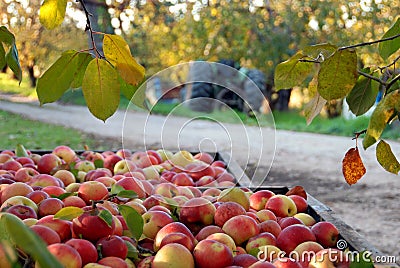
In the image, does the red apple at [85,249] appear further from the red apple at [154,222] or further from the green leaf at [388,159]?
the green leaf at [388,159]

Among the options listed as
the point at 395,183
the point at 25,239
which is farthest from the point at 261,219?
the point at 395,183

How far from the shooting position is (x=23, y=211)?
119 centimetres

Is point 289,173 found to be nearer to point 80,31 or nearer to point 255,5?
point 255,5

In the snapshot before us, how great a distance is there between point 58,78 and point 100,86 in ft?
0.21

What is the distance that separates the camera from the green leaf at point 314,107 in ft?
2.52

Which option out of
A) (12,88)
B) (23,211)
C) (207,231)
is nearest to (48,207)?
(23,211)

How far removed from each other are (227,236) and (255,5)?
7.65 meters

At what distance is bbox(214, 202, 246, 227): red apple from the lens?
4.15 ft

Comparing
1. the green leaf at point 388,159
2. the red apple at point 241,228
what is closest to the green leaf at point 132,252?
the red apple at point 241,228

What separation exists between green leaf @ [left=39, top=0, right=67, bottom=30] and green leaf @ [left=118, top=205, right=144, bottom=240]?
1.21 ft

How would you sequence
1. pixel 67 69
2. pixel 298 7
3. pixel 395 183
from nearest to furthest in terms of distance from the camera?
pixel 67 69, pixel 395 183, pixel 298 7

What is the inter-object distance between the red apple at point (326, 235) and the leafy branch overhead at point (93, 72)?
0.69m

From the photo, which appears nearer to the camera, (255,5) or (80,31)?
(255,5)
